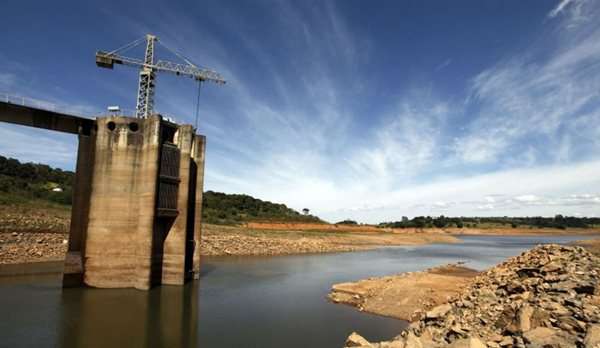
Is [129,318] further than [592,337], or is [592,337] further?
[129,318]

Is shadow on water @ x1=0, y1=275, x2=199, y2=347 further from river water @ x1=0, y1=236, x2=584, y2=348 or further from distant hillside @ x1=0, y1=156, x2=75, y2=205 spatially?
distant hillside @ x1=0, y1=156, x2=75, y2=205

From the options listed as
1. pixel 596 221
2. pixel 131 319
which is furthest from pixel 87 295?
pixel 596 221

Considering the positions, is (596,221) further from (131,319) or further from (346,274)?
(131,319)

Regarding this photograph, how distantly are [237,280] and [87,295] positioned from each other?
32.9 ft

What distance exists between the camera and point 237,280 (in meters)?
27.5

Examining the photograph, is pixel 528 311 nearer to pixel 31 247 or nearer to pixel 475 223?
pixel 31 247

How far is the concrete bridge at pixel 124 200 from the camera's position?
23016 mm

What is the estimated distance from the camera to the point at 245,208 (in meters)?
96.2

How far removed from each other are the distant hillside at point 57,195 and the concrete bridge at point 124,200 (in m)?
20.1

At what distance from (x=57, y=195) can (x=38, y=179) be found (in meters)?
28.1

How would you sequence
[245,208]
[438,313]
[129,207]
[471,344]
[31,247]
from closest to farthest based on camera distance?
[471,344] → [438,313] → [129,207] → [31,247] → [245,208]

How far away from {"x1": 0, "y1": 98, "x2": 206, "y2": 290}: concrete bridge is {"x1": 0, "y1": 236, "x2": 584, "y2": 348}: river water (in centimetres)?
133

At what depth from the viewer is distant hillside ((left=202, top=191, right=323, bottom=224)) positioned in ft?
264

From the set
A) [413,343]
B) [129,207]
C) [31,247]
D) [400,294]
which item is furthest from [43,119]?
[413,343]
